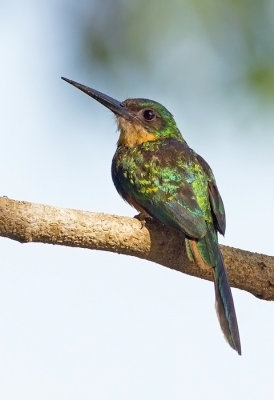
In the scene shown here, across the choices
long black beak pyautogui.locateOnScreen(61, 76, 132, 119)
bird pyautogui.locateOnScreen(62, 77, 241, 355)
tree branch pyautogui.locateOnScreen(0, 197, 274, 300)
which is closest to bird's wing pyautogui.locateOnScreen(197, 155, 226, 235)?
bird pyautogui.locateOnScreen(62, 77, 241, 355)

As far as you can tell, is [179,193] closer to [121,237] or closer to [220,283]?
[220,283]

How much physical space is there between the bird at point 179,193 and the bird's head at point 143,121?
2cm

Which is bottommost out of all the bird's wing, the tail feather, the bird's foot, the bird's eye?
the tail feather

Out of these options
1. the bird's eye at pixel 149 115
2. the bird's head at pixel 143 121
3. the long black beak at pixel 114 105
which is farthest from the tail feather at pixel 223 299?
the bird's eye at pixel 149 115

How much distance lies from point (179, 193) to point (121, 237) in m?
0.78

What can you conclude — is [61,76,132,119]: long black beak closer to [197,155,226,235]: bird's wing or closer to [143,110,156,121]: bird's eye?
[143,110,156,121]: bird's eye

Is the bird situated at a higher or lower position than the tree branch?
higher

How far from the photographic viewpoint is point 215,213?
5.16 m

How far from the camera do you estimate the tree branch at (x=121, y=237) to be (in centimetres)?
411

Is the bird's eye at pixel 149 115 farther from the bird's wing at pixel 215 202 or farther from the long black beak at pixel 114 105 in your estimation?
the bird's wing at pixel 215 202

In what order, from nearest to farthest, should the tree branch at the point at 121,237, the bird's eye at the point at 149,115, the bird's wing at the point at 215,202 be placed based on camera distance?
the tree branch at the point at 121,237, the bird's wing at the point at 215,202, the bird's eye at the point at 149,115

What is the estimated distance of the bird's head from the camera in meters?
6.15

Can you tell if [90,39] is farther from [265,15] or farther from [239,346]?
[239,346]

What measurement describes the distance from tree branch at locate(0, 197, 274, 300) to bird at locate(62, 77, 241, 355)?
0.31 ft
